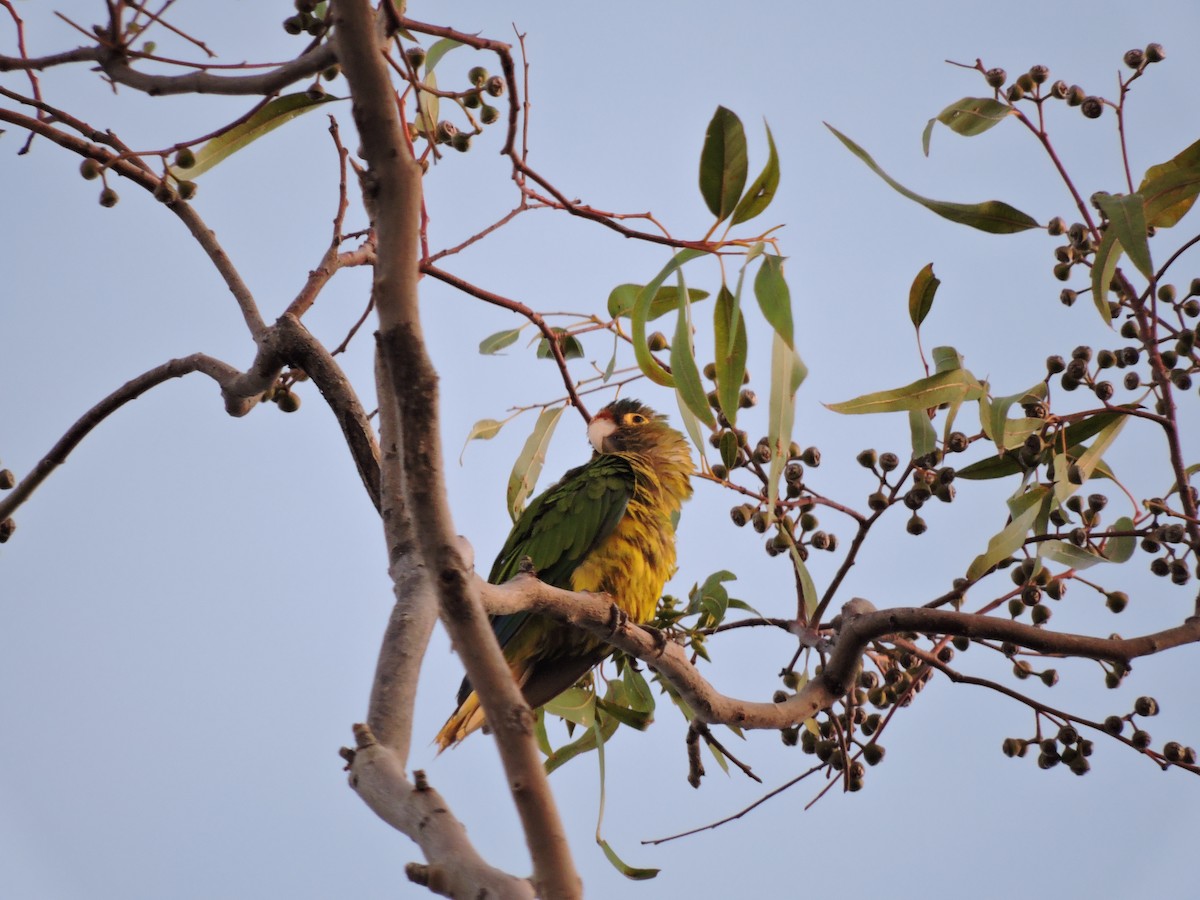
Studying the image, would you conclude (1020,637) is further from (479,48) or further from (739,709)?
(479,48)

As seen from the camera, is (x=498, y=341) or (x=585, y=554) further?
(x=585, y=554)

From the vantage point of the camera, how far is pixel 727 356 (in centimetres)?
201

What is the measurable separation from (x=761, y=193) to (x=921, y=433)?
706 mm

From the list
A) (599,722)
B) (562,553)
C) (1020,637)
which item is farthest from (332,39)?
(562,553)

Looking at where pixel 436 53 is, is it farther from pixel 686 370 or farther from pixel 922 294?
pixel 922 294

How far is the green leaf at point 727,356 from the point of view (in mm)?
2000

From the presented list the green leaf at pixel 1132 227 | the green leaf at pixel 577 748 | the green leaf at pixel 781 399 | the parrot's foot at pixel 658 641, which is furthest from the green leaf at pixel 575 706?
the green leaf at pixel 1132 227

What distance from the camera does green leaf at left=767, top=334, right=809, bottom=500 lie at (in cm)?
191

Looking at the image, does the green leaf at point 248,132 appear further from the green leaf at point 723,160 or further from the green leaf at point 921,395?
Answer: the green leaf at point 921,395

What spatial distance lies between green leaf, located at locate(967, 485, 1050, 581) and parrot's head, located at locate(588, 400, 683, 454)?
1857mm

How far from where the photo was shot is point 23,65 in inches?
67.8

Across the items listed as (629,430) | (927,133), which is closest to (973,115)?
(927,133)

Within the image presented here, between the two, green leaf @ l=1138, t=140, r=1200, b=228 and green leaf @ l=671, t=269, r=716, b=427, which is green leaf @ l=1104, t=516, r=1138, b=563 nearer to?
green leaf @ l=1138, t=140, r=1200, b=228

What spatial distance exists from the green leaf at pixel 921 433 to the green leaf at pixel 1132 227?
0.52m
